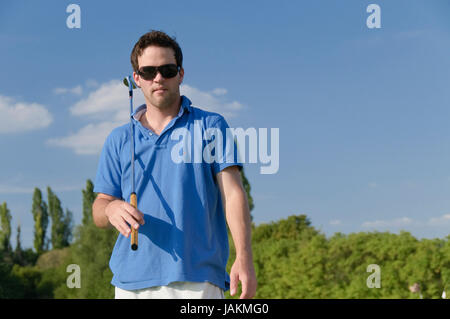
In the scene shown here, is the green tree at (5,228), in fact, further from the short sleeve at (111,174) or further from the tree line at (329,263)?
the short sleeve at (111,174)

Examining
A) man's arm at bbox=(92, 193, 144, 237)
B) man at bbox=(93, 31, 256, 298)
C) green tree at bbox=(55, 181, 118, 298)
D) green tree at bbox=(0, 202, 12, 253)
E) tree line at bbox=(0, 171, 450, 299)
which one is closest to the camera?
man's arm at bbox=(92, 193, 144, 237)

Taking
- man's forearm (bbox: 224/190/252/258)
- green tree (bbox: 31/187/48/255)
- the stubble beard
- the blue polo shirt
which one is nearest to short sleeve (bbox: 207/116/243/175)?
the blue polo shirt

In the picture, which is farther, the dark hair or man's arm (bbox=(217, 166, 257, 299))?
the dark hair

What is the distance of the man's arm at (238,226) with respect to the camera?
3.34 meters

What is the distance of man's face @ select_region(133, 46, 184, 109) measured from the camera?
3.75 m

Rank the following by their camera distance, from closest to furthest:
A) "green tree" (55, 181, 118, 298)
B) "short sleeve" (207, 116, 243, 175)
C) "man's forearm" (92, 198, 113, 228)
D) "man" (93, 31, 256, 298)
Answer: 1. "man" (93, 31, 256, 298)
2. "short sleeve" (207, 116, 243, 175)
3. "man's forearm" (92, 198, 113, 228)
4. "green tree" (55, 181, 118, 298)

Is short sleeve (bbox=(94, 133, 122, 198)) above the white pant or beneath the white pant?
above

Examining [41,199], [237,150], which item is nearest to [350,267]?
[237,150]

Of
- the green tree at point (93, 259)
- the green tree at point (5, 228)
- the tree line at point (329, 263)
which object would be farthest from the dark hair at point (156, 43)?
the green tree at point (5, 228)

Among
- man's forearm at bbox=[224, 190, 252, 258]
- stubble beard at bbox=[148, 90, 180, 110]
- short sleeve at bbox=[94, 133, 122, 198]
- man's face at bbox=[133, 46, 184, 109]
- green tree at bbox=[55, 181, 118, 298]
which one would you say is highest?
man's face at bbox=[133, 46, 184, 109]

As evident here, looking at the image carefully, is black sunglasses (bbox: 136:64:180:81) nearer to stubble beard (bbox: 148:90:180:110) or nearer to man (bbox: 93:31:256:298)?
man (bbox: 93:31:256:298)

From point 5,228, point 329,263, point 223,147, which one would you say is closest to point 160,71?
point 223,147
